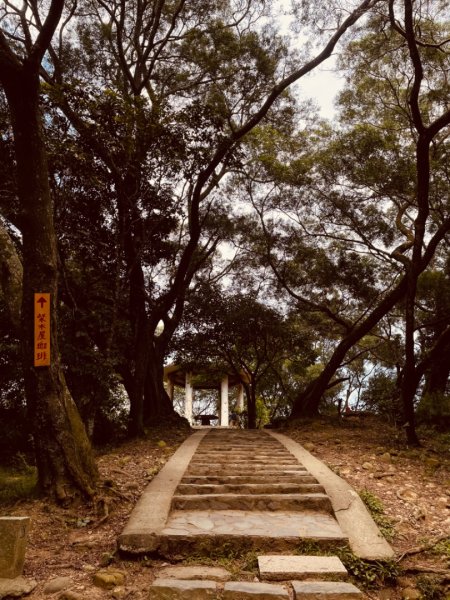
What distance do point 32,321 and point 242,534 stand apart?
3.01 meters

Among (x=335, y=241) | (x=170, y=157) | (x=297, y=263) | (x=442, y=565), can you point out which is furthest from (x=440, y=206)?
(x=442, y=565)

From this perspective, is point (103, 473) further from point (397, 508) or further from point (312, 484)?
point (397, 508)

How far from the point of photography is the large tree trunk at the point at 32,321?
488 centimetres

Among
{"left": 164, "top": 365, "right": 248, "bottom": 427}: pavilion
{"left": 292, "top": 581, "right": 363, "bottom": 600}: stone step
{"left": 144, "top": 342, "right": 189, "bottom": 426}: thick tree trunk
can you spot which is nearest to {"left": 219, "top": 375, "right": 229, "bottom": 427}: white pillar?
{"left": 164, "top": 365, "right": 248, "bottom": 427}: pavilion

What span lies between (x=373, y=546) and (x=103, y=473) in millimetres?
3591

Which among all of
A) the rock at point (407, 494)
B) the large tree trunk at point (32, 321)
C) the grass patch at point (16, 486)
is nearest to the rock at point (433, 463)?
the rock at point (407, 494)

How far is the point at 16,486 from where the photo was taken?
5.39 meters

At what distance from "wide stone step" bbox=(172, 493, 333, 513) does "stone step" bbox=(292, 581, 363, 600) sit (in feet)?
5.19

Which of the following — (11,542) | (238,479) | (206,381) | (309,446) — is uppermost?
(11,542)

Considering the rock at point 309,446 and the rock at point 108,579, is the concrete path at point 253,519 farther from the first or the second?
the rock at point 309,446

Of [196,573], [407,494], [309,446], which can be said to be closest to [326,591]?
[196,573]

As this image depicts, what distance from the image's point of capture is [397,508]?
5.18 metres

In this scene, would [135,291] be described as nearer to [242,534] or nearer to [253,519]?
[253,519]

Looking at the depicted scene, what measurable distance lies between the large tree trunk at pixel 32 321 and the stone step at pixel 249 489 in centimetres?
113
